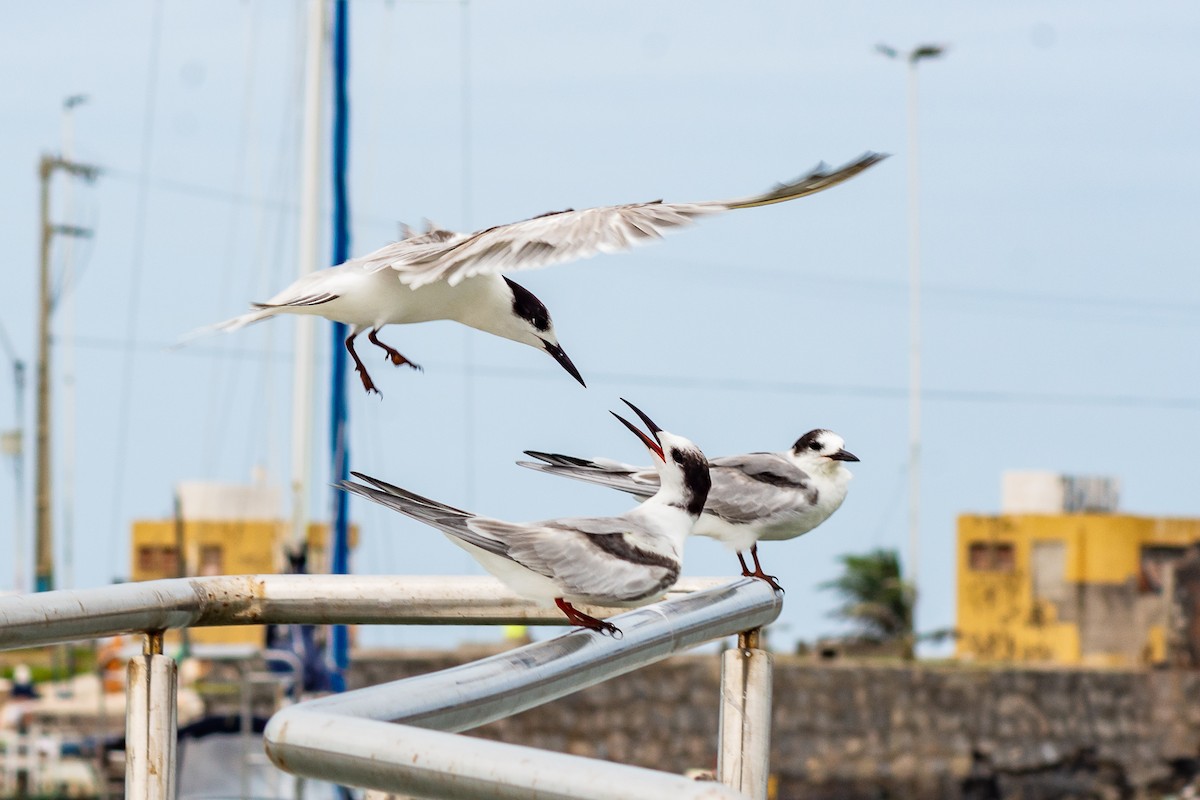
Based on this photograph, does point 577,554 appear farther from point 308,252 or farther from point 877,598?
point 877,598

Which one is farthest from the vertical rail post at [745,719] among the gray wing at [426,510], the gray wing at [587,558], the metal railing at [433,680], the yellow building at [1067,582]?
the yellow building at [1067,582]

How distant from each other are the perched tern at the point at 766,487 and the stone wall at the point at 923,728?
64.7 ft

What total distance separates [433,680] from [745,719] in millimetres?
887

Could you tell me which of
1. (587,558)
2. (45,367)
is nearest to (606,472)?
(587,558)

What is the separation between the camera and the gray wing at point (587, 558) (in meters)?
2.88

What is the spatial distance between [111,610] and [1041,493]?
2964 cm

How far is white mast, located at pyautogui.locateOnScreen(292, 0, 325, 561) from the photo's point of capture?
13195 mm

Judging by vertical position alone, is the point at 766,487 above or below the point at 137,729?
above

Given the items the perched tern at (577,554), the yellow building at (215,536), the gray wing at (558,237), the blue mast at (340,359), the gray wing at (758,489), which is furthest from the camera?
the yellow building at (215,536)

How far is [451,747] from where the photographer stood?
5.46 ft

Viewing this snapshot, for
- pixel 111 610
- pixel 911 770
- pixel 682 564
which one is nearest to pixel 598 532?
pixel 682 564

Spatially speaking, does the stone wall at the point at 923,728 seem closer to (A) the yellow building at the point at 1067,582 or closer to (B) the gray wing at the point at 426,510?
(A) the yellow building at the point at 1067,582

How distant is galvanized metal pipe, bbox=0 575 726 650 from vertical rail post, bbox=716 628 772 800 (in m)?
0.24

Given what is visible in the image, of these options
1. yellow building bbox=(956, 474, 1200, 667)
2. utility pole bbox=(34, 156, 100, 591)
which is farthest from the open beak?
utility pole bbox=(34, 156, 100, 591)
